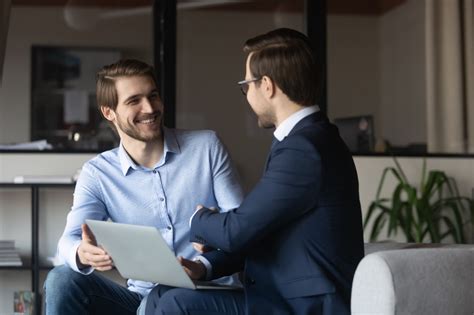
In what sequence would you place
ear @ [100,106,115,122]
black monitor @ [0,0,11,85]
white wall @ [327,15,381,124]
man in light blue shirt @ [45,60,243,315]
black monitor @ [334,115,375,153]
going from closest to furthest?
man in light blue shirt @ [45,60,243,315], ear @ [100,106,115,122], black monitor @ [0,0,11,85], black monitor @ [334,115,375,153], white wall @ [327,15,381,124]

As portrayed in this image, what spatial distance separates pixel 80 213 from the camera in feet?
9.27

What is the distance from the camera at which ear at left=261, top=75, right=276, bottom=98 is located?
2393 mm

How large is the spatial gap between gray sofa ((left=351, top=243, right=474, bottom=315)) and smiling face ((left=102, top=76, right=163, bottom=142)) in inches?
42.8

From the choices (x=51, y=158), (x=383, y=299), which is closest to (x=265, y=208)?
(x=383, y=299)

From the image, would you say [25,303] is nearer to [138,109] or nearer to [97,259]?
[138,109]

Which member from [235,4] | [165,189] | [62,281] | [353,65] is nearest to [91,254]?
[62,281]

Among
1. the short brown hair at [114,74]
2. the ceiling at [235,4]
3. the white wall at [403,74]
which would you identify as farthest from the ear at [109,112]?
the white wall at [403,74]

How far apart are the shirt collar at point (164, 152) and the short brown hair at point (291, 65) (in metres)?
0.64

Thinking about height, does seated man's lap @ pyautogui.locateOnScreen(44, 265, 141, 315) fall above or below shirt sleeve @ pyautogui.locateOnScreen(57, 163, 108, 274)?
below

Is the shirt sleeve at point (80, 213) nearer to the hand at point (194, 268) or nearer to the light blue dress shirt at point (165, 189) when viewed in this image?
the light blue dress shirt at point (165, 189)

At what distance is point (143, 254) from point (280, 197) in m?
0.36

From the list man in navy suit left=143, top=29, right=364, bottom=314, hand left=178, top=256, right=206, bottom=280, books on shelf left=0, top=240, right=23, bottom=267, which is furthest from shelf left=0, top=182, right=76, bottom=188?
man in navy suit left=143, top=29, right=364, bottom=314

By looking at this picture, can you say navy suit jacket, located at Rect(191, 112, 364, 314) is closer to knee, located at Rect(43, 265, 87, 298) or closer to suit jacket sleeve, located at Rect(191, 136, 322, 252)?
suit jacket sleeve, located at Rect(191, 136, 322, 252)

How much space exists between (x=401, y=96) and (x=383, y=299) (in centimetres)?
535
